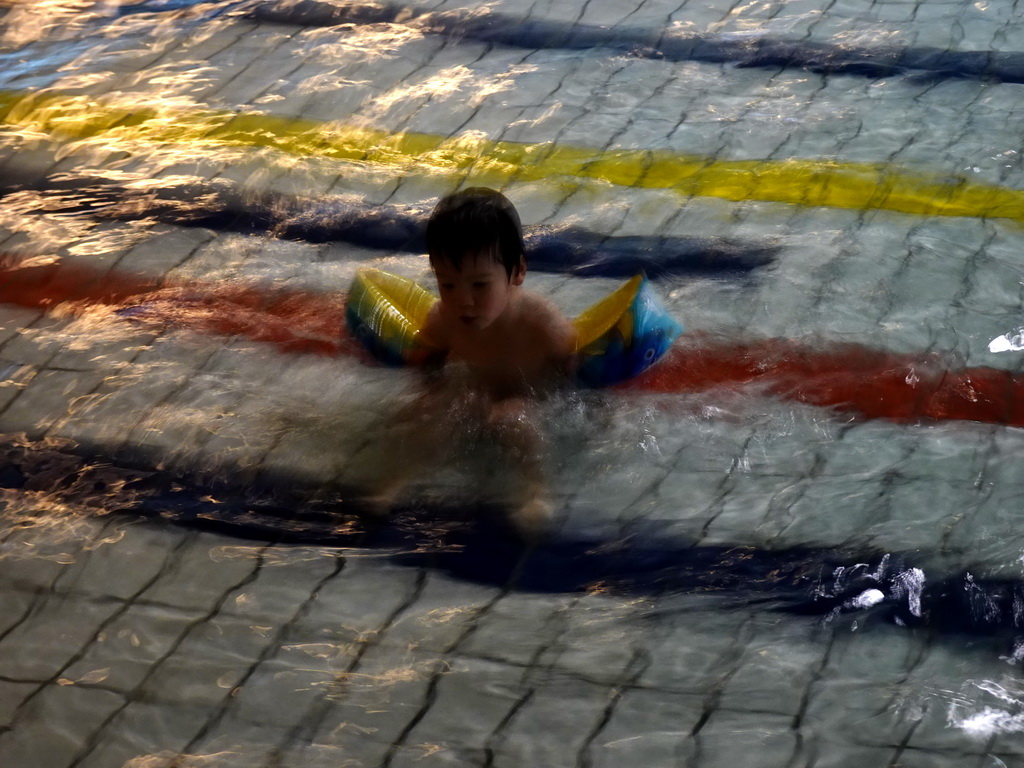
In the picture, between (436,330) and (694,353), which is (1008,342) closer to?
(694,353)

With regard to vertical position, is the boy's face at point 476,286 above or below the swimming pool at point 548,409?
above

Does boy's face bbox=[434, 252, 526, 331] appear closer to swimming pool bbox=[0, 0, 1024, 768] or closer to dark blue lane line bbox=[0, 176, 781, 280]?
swimming pool bbox=[0, 0, 1024, 768]

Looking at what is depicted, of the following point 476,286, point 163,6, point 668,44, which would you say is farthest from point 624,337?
point 163,6

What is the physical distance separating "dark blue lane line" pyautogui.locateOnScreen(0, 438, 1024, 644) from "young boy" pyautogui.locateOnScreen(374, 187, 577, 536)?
12cm

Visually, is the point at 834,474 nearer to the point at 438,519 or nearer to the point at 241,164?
the point at 438,519

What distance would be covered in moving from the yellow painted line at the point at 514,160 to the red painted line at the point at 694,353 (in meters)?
0.68

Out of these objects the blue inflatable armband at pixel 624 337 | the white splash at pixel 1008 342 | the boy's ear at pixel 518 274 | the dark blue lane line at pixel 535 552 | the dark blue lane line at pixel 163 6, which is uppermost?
the dark blue lane line at pixel 163 6

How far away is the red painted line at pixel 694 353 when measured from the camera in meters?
2.41

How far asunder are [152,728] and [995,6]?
3682 mm

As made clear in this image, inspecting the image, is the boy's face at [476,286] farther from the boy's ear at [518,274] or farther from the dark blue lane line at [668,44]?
the dark blue lane line at [668,44]

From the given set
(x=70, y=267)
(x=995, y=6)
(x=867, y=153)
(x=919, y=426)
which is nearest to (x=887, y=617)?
(x=919, y=426)

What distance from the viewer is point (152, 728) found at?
1821 millimetres

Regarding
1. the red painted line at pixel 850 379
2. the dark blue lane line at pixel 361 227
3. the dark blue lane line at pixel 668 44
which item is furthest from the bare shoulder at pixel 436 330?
the dark blue lane line at pixel 668 44

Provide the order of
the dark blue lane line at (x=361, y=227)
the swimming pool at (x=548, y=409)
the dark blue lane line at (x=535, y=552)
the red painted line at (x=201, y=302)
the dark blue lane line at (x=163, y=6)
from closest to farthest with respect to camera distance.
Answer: the swimming pool at (x=548, y=409) → the dark blue lane line at (x=535, y=552) → the red painted line at (x=201, y=302) → the dark blue lane line at (x=361, y=227) → the dark blue lane line at (x=163, y=6)
